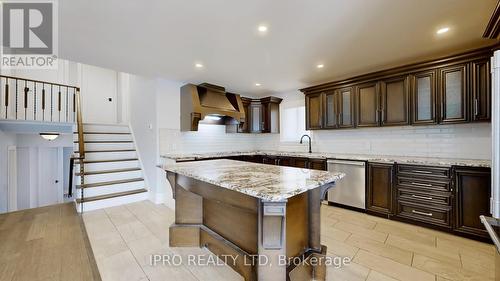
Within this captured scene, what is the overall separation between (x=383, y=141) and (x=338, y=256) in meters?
2.46

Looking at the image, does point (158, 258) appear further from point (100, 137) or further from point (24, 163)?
point (24, 163)

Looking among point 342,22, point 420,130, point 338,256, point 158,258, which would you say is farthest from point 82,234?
point 420,130

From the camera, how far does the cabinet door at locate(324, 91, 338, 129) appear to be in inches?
158

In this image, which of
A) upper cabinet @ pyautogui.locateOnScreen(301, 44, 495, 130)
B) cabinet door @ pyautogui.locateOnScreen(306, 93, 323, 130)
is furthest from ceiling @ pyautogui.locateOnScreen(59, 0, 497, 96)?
cabinet door @ pyautogui.locateOnScreen(306, 93, 323, 130)

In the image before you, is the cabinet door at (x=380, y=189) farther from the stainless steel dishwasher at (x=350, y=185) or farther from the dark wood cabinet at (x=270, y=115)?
the dark wood cabinet at (x=270, y=115)

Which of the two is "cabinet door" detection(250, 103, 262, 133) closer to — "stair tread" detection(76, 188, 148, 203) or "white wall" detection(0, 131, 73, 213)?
"stair tread" detection(76, 188, 148, 203)

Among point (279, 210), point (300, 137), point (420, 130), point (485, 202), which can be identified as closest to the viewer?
point (279, 210)

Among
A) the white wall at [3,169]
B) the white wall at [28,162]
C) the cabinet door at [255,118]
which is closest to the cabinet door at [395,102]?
the cabinet door at [255,118]

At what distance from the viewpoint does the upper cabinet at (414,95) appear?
263 cm

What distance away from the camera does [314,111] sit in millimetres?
4352

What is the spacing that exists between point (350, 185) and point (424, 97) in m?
1.71

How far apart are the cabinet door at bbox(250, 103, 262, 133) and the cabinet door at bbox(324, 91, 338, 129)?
1.72 metres

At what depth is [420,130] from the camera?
11.0 ft

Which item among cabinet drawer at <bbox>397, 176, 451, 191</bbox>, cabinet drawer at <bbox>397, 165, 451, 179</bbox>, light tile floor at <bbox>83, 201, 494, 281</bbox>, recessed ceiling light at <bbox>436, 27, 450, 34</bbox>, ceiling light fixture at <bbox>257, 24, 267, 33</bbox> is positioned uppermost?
ceiling light fixture at <bbox>257, 24, 267, 33</bbox>
